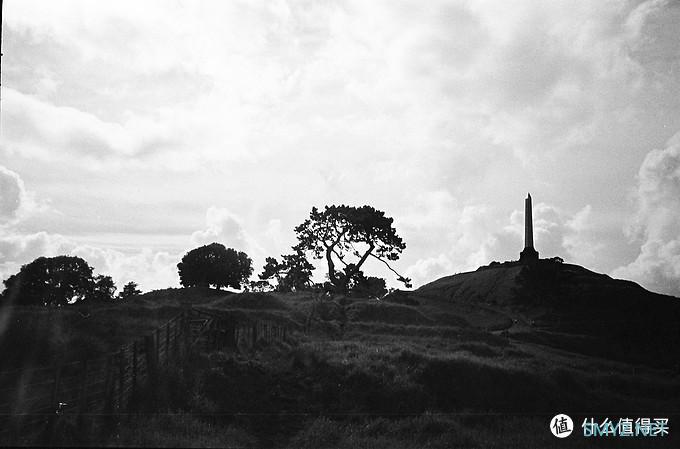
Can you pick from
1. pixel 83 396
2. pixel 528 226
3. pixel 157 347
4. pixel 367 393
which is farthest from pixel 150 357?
pixel 528 226

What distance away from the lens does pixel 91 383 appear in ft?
36.2

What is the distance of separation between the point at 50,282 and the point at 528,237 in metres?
85.0

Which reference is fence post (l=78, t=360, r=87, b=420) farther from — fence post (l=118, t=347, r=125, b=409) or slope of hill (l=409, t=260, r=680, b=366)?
slope of hill (l=409, t=260, r=680, b=366)

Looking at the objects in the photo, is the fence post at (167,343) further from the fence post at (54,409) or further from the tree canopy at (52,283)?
the tree canopy at (52,283)

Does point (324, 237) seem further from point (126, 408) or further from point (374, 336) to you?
point (126, 408)

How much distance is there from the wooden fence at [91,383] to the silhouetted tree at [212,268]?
6591 centimetres

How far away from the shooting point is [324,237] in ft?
198

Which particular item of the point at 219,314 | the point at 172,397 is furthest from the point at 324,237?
the point at 172,397

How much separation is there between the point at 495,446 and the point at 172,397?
29.7 ft

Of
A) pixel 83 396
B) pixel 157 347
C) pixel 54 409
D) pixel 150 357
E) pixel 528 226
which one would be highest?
pixel 528 226

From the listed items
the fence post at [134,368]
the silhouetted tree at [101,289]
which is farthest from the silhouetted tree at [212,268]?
the fence post at [134,368]

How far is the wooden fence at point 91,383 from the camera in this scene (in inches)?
381

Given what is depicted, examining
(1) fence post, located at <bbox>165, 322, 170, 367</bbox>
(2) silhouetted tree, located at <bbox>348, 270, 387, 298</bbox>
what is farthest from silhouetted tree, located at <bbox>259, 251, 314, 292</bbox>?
(1) fence post, located at <bbox>165, 322, 170, 367</bbox>

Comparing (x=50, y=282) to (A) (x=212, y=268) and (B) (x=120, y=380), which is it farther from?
(B) (x=120, y=380)
